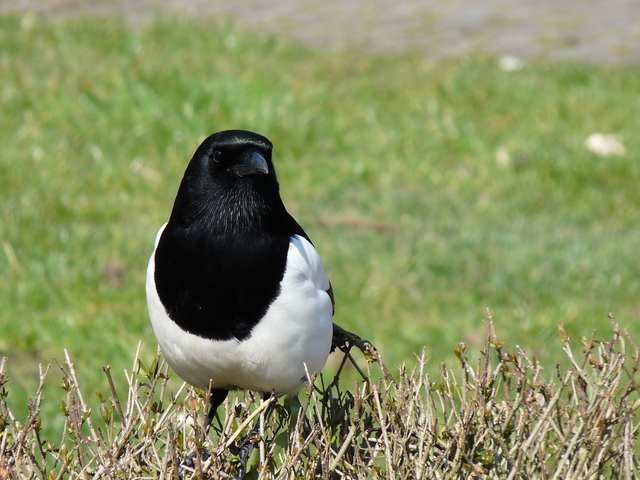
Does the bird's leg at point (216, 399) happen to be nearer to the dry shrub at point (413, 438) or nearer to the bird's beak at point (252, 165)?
the dry shrub at point (413, 438)

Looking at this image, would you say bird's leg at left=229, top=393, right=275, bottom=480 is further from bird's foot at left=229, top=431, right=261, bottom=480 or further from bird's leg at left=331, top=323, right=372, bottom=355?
bird's leg at left=331, top=323, right=372, bottom=355

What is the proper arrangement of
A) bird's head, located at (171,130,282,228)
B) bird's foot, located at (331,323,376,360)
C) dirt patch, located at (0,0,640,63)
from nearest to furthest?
bird's foot, located at (331,323,376,360) < bird's head, located at (171,130,282,228) < dirt patch, located at (0,0,640,63)

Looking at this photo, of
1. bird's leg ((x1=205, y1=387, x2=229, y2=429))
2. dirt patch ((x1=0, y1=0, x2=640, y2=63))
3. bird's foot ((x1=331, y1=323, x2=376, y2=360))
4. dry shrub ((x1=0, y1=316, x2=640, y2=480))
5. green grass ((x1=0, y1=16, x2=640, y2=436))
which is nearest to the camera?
dry shrub ((x1=0, y1=316, x2=640, y2=480))

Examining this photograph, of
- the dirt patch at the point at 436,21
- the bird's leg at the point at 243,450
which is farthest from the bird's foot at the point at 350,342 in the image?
the dirt patch at the point at 436,21

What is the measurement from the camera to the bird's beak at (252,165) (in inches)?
96.7

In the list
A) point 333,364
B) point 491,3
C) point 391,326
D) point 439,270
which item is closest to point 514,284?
point 439,270

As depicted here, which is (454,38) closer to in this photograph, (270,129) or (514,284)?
(270,129)

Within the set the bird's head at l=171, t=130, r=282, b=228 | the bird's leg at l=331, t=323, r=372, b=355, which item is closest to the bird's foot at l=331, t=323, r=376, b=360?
the bird's leg at l=331, t=323, r=372, b=355

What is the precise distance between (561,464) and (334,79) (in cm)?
525

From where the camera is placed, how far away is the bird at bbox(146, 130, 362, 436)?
2.43 m

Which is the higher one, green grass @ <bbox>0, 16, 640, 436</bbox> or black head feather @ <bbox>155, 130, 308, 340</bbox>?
black head feather @ <bbox>155, 130, 308, 340</bbox>

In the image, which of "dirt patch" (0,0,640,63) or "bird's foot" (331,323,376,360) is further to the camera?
"dirt patch" (0,0,640,63)

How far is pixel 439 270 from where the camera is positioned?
5047mm

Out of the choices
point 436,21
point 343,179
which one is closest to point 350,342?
point 343,179
